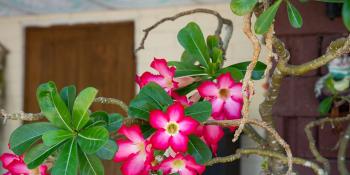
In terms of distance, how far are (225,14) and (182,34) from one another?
216 centimetres

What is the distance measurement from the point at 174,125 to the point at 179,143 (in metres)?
0.03

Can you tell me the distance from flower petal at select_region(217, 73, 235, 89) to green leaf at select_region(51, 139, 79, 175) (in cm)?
25

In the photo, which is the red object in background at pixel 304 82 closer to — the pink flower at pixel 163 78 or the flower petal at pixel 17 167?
the pink flower at pixel 163 78

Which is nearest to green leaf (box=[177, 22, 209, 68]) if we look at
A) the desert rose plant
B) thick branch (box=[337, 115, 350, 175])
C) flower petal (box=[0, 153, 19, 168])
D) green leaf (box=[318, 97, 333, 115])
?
the desert rose plant

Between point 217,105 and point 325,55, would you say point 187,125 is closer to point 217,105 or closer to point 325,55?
point 217,105

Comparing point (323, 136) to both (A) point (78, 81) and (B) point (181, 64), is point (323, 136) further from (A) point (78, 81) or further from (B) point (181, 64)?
(A) point (78, 81)

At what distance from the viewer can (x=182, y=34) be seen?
0.98 m

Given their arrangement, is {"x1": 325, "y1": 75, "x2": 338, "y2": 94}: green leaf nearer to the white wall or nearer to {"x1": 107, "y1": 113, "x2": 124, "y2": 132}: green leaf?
the white wall

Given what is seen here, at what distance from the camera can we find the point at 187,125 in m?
0.80

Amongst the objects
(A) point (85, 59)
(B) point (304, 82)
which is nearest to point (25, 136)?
(B) point (304, 82)

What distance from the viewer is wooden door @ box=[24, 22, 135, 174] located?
3.48 meters

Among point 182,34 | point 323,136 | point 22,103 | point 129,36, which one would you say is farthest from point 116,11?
point 182,34

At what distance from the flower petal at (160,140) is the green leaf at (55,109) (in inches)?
4.9

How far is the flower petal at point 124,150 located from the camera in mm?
854
